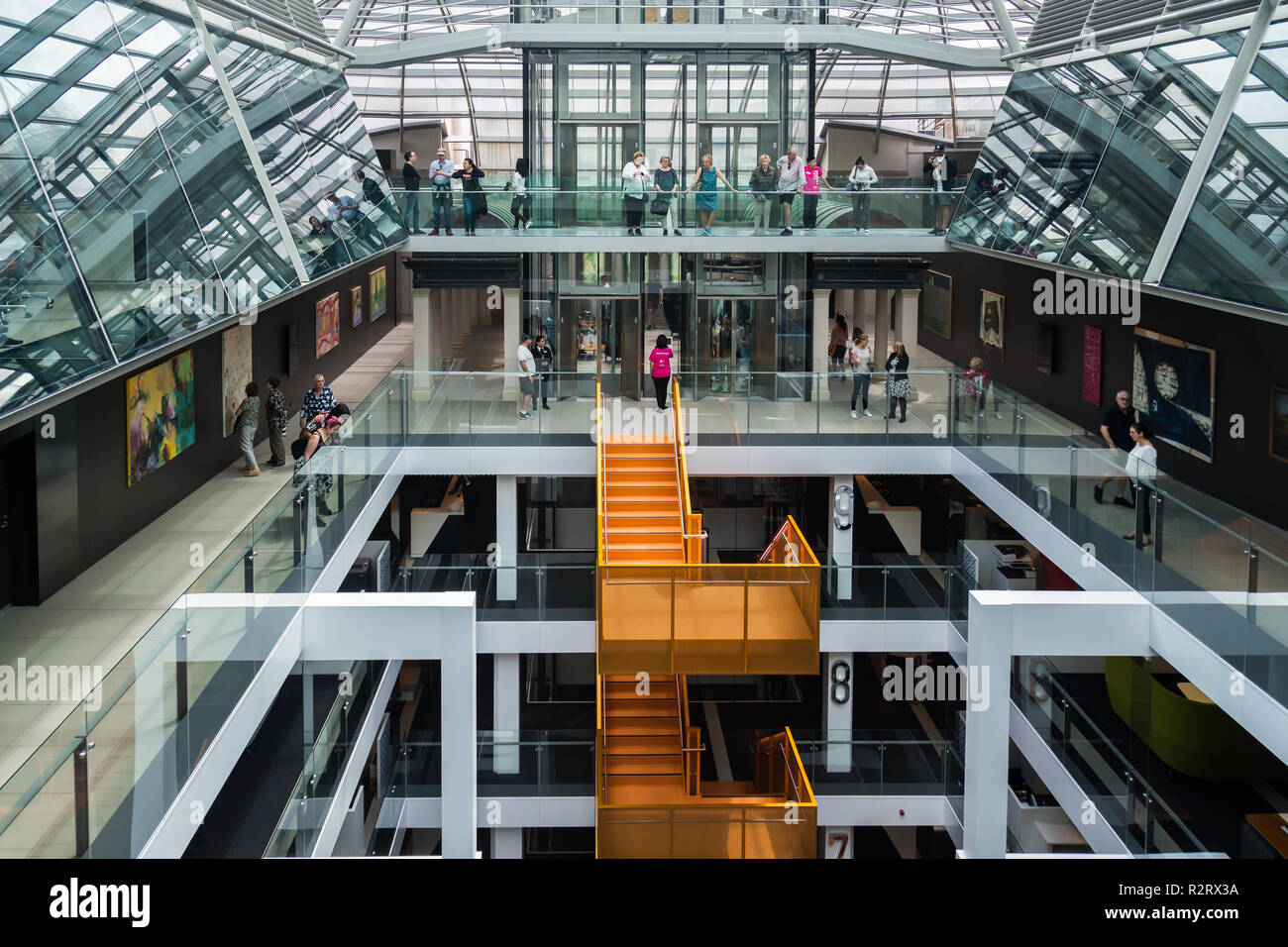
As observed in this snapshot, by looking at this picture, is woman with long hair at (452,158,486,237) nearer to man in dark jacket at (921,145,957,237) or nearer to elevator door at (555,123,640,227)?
elevator door at (555,123,640,227)

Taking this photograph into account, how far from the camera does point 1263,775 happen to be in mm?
14883

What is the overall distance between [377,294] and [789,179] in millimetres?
17868

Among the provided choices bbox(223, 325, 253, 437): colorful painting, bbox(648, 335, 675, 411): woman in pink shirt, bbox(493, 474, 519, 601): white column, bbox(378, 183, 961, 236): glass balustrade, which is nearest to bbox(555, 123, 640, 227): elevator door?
bbox(378, 183, 961, 236): glass balustrade

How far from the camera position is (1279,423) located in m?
15.9

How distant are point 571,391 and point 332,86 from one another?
27.2ft

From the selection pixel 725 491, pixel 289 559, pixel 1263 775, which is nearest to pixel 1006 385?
pixel 725 491

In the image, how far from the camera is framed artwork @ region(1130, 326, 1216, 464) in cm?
1803

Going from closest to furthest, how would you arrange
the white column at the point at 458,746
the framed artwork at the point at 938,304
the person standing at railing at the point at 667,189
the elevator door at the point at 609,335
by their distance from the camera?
the white column at the point at 458,746 < the person standing at railing at the point at 667,189 < the elevator door at the point at 609,335 < the framed artwork at the point at 938,304

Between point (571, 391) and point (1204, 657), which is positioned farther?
point (571, 391)

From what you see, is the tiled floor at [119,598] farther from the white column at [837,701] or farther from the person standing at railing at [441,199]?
the white column at [837,701]

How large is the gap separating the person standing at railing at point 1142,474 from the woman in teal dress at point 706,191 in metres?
11.7

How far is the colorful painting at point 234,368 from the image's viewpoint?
66.9ft

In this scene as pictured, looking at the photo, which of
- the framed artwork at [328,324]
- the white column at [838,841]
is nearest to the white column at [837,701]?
the white column at [838,841]
